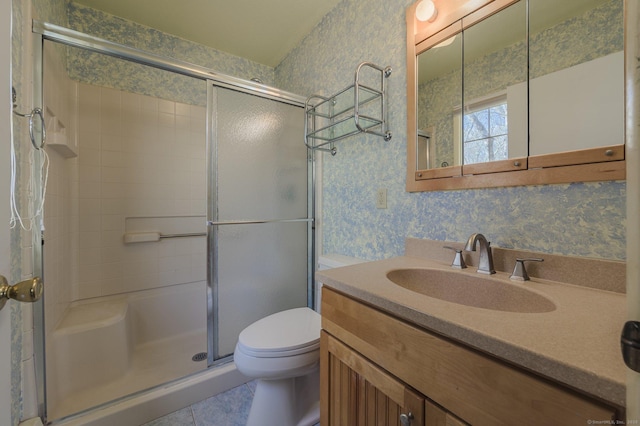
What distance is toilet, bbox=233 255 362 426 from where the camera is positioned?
3.63ft

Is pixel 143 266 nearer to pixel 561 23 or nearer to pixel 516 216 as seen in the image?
pixel 516 216

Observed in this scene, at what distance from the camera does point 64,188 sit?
1613 mm

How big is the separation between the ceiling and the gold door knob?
1938mm

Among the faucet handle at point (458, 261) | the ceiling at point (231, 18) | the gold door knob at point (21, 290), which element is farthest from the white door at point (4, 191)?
the ceiling at point (231, 18)

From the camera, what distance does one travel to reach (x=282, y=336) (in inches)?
47.0

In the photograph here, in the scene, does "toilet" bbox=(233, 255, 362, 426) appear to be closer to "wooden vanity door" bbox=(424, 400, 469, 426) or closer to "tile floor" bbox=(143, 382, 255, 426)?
"tile floor" bbox=(143, 382, 255, 426)

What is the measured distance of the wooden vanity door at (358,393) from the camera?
61 cm

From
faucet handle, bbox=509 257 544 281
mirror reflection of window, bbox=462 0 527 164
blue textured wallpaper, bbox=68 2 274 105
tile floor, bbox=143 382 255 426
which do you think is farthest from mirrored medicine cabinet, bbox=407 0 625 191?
blue textured wallpaper, bbox=68 2 274 105

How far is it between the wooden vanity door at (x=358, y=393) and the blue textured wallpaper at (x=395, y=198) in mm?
632

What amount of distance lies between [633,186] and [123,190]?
8.40ft

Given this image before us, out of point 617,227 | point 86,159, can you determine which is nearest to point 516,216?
point 617,227

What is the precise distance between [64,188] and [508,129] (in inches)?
97.2

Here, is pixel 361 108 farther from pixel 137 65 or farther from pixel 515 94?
pixel 137 65

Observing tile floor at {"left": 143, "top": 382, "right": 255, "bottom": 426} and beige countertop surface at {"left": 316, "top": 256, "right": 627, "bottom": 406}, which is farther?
tile floor at {"left": 143, "top": 382, "right": 255, "bottom": 426}
